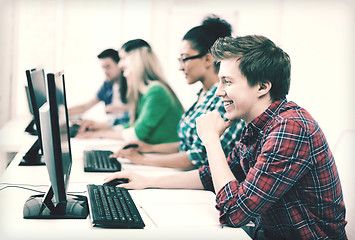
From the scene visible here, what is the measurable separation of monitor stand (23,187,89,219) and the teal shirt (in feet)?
4.03

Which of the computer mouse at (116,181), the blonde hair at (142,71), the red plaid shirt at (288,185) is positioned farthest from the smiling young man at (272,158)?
the blonde hair at (142,71)

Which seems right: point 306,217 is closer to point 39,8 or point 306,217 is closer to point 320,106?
point 320,106

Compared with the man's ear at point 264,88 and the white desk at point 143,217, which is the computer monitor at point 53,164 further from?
the man's ear at point 264,88

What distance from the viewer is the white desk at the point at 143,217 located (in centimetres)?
109

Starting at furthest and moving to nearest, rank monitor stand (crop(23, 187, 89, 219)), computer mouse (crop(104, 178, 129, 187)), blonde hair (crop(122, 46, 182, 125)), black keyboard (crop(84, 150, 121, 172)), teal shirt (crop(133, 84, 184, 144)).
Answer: blonde hair (crop(122, 46, 182, 125)) → teal shirt (crop(133, 84, 184, 144)) → black keyboard (crop(84, 150, 121, 172)) → computer mouse (crop(104, 178, 129, 187)) → monitor stand (crop(23, 187, 89, 219))

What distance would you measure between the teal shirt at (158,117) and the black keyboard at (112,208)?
106 centimetres

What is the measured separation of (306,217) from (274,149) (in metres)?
0.23

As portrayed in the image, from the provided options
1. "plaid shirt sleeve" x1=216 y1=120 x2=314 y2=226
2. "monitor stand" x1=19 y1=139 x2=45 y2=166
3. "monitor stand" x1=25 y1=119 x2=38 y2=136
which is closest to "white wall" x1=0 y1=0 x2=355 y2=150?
"monitor stand" x1=25 y1=119 x2=38 y2=136

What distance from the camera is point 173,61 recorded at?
4.02 meters

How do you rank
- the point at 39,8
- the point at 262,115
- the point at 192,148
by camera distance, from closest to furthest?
the point at 262,115, the point at 192,148, the point at 39,8

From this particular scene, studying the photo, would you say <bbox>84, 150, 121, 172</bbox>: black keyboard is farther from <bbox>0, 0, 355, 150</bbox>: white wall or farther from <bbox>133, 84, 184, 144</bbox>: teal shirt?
<bbox>0, 0, 355, 150</bbox>: white wall

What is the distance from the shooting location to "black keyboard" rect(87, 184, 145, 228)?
113cm

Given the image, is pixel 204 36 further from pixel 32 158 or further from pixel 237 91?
pixel 32 158

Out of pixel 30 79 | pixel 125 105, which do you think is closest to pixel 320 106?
pixel 125 105
